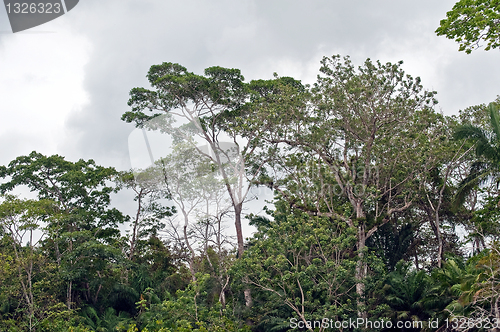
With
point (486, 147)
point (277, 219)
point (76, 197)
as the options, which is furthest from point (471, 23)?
point (76, 197)

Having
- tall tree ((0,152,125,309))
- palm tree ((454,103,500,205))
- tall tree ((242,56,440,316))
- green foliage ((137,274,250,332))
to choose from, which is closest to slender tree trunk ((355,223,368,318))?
tall tree ((242,56,440,316))

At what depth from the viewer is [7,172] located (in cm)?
1869

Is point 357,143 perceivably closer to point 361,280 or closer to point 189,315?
point 361,280

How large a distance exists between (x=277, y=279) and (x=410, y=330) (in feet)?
13.8

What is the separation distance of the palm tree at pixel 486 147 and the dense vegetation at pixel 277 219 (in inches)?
1.5

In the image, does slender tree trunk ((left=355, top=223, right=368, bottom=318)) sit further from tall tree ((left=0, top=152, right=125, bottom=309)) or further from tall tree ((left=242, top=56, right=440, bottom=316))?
tall tree ((left=0, top=152, right=125, bottom=309))

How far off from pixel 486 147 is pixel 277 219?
6.61 metres

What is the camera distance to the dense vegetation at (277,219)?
39.5ft

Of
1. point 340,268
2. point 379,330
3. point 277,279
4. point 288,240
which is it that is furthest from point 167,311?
point 379,330

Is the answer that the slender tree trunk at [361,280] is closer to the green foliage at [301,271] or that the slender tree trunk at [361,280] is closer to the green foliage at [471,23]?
the green foliage at [301,271]

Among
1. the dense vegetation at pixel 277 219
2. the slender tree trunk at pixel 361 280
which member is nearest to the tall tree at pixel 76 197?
the dense vegetation at pixel 277 219

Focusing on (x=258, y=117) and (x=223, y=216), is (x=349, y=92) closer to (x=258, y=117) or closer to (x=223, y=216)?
(x=258, y=117)

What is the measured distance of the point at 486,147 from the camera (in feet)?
38.4

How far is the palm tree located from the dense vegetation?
38mm
